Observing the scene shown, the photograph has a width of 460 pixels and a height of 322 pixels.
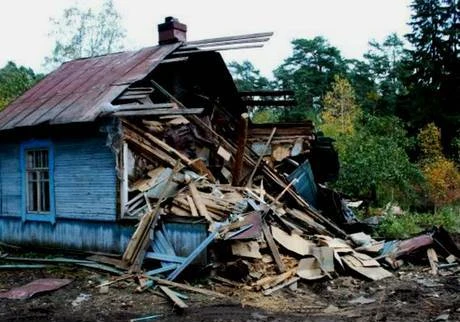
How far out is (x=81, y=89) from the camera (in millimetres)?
12375

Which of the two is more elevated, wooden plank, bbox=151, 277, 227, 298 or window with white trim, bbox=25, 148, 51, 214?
window with white trim, bbox=25, 148, 51, 214

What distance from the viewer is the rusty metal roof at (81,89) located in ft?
35.8

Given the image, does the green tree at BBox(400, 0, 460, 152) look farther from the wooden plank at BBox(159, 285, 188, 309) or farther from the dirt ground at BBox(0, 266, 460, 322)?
the wooden plank at BBox(159, 285, 188, 309)

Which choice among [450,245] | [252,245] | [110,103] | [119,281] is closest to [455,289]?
[450,245]

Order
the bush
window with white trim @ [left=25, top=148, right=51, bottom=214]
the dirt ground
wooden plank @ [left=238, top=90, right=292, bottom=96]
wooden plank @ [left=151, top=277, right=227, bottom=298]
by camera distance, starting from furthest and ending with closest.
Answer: the bush < wooden plank @ [left=238, top=90, right=292, bottom=96] < window with white trim @ [left=25, top=148, right=51, bottom=214] < wooden plank @ [left=151, top=277, right=227, bottom=298] < the dirt ground

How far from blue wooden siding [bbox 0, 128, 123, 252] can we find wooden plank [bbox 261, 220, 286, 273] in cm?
281

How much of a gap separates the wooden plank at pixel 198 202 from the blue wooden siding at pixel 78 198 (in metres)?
1.51

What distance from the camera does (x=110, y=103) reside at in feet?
33.8

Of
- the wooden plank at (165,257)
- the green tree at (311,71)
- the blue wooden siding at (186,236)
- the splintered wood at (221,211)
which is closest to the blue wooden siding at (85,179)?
the splintered wood at (221,211)

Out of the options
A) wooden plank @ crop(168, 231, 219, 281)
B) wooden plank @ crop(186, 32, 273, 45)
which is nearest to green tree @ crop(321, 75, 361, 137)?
wooden plank @ crop(186, 32, 273, 45)

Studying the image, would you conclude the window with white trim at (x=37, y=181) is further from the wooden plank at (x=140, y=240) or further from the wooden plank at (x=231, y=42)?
the wooden plank at (x=231, y=42)

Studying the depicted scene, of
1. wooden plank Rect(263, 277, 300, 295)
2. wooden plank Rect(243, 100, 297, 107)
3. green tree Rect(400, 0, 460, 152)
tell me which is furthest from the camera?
green tree Rect(400, 0, 460, 152)

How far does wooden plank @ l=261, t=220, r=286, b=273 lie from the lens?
9.42 meters

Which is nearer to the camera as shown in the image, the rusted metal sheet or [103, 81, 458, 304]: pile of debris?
the rusted metal sheet
